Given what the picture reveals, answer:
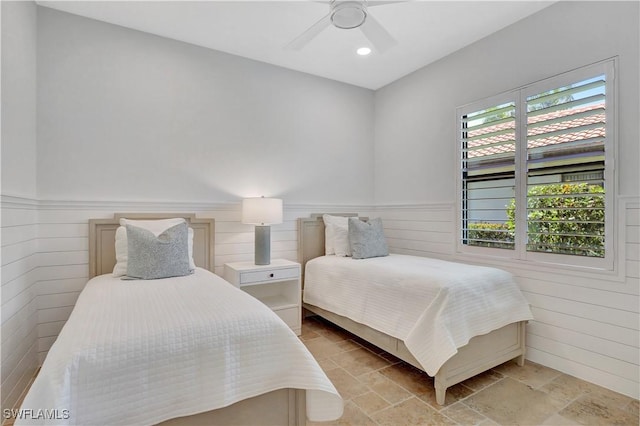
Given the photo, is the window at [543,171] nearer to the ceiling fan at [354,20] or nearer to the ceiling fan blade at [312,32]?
the ceiling fan at [354,20]

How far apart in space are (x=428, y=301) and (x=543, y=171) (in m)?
1.43

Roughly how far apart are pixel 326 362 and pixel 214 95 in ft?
8.76

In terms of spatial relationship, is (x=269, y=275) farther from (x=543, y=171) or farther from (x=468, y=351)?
(x=543, y=171)

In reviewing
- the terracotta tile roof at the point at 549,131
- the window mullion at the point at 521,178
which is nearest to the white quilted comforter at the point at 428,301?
the window mullion at the point at 521,178

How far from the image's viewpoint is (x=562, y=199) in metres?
2.39

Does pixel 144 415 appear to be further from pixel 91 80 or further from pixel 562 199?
pixel 562 199

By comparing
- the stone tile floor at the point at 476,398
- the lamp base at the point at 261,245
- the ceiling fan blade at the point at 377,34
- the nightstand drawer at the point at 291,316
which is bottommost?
the stone tile floor at the point at 476,398

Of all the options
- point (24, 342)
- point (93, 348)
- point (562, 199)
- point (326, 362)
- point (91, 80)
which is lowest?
point (326, 362)

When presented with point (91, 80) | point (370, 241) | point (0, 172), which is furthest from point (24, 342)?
point (370, 241)

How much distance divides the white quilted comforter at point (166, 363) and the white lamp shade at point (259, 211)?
1.36 m

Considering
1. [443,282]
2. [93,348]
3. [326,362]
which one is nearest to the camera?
[93,348]

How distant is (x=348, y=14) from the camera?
207 cm

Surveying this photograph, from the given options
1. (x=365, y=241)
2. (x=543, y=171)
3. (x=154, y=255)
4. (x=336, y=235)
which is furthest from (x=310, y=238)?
(x=543, y=171)

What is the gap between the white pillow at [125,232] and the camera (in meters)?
2.37
